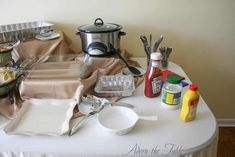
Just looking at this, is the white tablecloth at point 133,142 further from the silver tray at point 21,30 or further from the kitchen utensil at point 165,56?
the silver tray at point 21,30

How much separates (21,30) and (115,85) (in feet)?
2.05

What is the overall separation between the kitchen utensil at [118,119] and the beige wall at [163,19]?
0.63 meters

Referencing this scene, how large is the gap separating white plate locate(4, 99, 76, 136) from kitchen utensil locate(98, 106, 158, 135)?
124mm

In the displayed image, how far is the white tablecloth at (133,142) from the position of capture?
2.04ft

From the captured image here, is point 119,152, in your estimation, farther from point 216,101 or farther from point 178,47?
point 216,101

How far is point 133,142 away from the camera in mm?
646

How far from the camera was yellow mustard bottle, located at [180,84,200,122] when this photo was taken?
69cm

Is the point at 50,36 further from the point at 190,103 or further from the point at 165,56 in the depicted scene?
the point at 190,103

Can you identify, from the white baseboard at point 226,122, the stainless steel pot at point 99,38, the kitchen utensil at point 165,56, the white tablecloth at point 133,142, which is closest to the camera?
the white tablecloth at point 133,142

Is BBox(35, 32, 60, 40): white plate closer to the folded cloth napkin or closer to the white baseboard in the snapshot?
the folded cloth napkin

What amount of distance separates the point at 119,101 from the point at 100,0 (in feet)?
2.10

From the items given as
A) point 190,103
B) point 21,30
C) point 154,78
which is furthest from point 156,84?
point 21,30

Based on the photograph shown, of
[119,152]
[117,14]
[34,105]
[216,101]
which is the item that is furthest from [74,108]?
[216,101]

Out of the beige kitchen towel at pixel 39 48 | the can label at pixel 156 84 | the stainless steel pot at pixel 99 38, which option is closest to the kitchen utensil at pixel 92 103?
the can label at pixel 156 84
